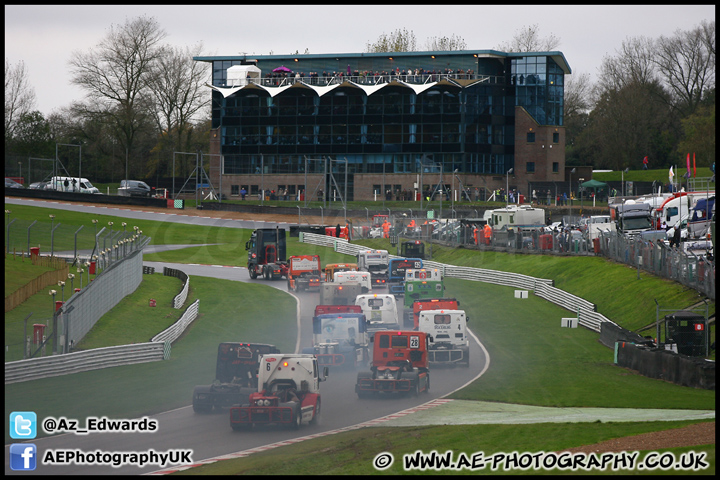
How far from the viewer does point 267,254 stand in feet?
174

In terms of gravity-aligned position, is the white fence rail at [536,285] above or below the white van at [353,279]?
below

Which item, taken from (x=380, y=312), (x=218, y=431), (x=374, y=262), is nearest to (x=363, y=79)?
(x=374, y=262)

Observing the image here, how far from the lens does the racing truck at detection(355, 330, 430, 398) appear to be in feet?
76.9

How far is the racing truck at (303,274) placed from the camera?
156 ft

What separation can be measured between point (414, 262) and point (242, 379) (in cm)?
2564

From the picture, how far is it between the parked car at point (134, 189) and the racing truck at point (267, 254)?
4831 cm

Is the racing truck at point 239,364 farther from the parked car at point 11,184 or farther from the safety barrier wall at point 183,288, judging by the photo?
the parked car at point 11,184

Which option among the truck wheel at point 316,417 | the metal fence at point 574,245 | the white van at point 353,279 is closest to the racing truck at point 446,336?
the truck wheel at point 316,417

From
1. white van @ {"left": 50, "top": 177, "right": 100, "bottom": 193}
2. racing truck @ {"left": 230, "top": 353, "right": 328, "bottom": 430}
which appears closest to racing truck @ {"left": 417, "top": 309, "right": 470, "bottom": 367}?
racing truck @ {"left": 230, "top": 353, "right": 328, "bottom": 430}

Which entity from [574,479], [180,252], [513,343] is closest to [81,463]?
[574,479]

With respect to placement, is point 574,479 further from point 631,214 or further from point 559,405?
point 631,214

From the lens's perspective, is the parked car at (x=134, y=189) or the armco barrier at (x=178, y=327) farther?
the parked car at (x=134, y=189)

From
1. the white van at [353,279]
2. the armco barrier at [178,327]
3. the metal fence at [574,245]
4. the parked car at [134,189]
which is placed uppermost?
the parked car at [134,189]

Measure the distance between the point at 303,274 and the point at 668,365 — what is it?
26.2 meters
